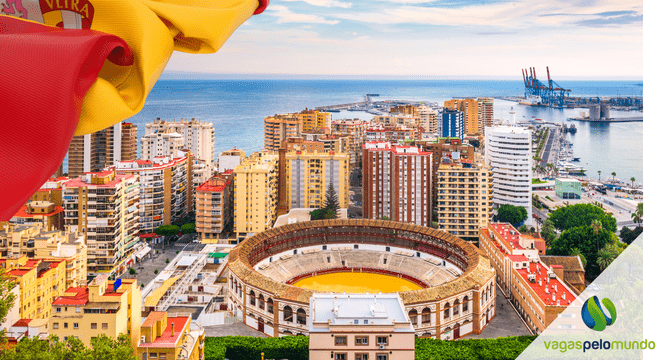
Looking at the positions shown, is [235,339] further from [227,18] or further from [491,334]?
[227,18]

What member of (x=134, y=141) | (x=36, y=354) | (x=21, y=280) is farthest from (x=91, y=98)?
(x=134, y=141)

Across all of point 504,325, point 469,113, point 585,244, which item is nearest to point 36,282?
point 504,325

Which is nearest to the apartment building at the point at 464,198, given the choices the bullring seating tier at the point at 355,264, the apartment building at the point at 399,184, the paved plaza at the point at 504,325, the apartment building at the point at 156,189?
the apartment building at the point at 399,184

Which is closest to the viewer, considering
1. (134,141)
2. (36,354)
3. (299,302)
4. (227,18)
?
(227,18)

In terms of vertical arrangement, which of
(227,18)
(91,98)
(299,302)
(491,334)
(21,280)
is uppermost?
(227,18)

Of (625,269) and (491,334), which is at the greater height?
(625,269)

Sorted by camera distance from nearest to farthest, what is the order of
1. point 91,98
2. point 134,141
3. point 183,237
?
point 91,98 < point 183,237 < point 134,141

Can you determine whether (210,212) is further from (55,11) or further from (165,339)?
(55,11)
